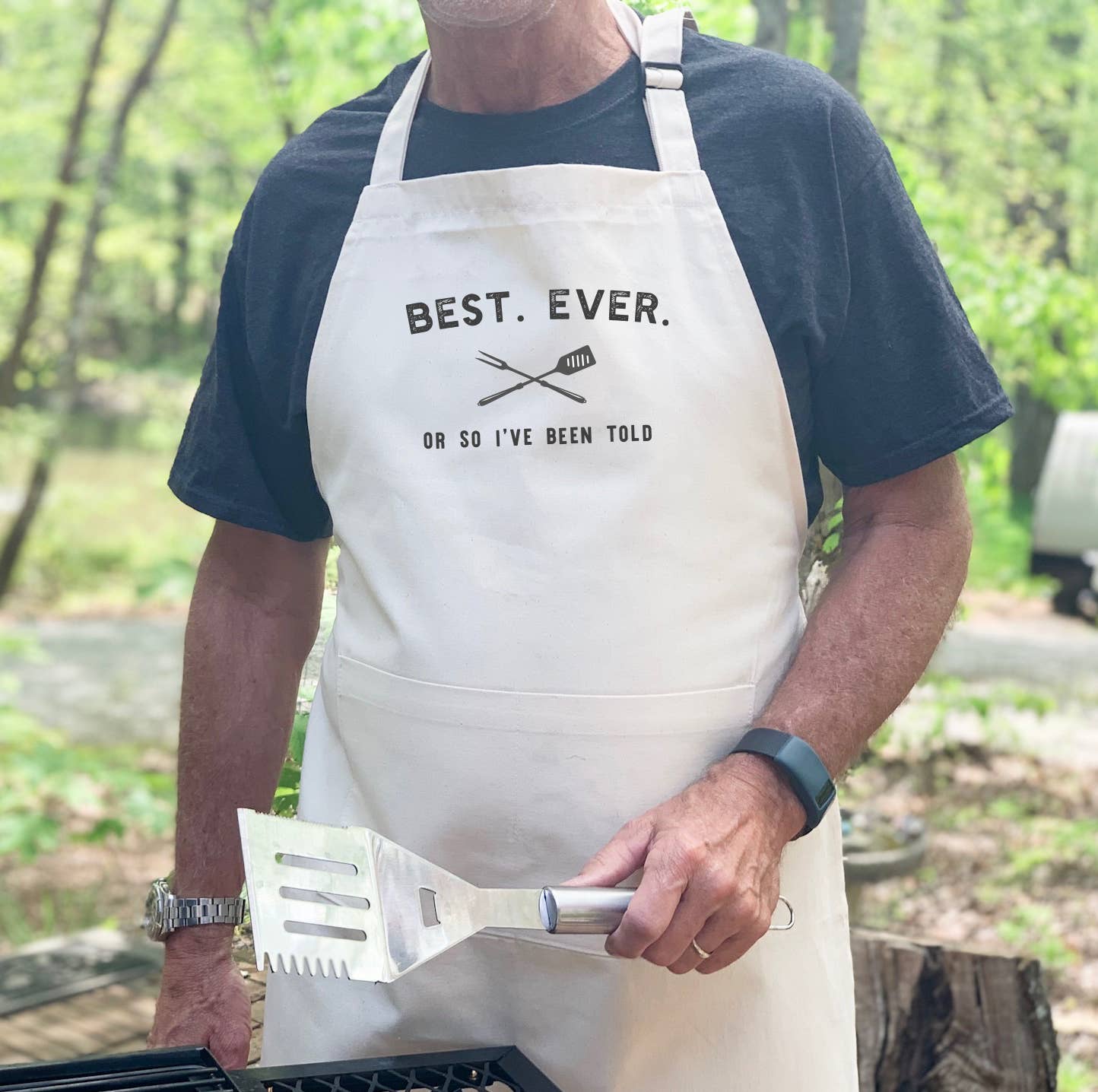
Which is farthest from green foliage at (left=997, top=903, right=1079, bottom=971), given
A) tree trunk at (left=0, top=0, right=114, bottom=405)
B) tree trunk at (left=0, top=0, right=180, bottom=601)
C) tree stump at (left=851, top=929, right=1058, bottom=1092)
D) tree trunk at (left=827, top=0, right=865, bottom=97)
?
tree trunk at (left=0, top=0, right=114, bottom=405)

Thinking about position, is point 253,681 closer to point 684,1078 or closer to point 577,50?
point 684,1078

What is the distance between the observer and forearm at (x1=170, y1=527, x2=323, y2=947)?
1481mm

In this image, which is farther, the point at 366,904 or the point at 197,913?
the point at 197,913

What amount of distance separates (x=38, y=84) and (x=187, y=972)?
916cm

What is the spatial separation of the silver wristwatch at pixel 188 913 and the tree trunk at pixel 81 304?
7.23 metres

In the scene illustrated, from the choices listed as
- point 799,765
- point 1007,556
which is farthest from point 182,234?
point 799,765

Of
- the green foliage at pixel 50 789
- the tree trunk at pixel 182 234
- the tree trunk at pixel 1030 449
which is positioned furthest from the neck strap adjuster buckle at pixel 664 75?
the tree trunk at pixel 1030 449

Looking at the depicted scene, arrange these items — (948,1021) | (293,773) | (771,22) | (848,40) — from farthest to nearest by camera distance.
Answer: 1. (848,40)
2. (771,22)
3. (948,1021)
4. (293,773)

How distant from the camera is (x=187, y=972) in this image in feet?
4.77

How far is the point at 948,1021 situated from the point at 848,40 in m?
2.16

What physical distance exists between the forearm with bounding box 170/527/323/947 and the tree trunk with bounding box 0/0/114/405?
7158 millimetres

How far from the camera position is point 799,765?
3.81 feet

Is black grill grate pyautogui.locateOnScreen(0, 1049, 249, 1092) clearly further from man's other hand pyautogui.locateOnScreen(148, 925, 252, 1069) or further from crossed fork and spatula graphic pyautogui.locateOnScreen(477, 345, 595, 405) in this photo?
crossed fork and spatula graphic pyautogui.locateOnScreen(477, 345, 595, 405)

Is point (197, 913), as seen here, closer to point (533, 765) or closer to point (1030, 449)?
point (533, 765)
